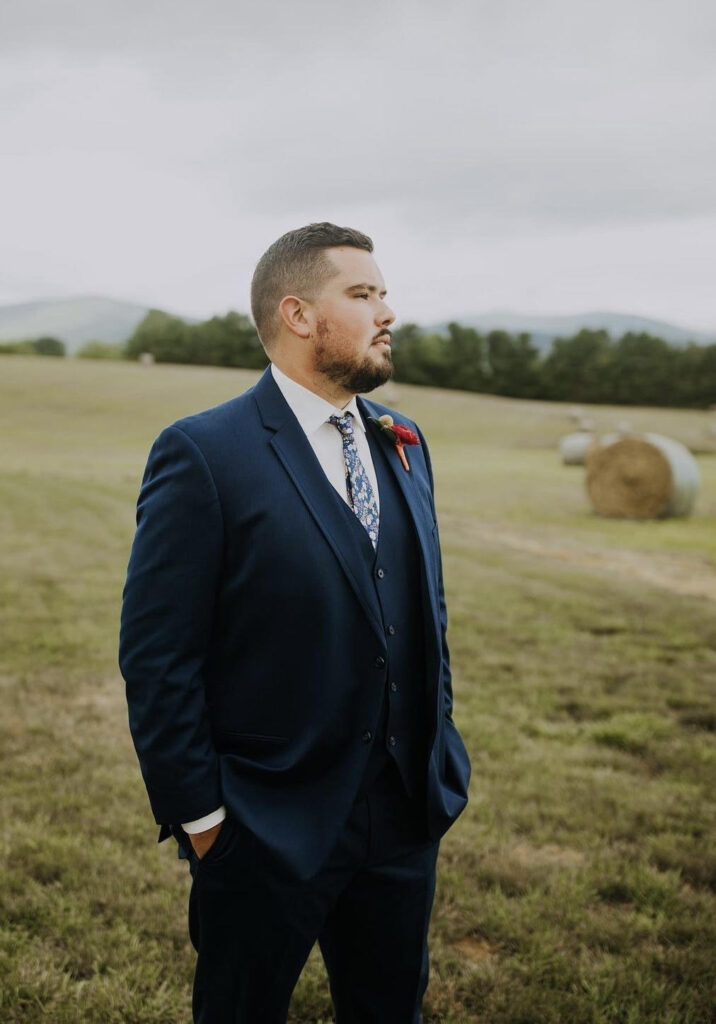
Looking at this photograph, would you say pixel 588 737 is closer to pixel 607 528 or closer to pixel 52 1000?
pixel 52 1000

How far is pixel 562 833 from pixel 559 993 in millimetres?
1227

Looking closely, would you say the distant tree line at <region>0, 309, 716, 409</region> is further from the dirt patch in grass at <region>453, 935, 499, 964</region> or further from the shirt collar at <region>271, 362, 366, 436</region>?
the shirt collar at <region>271, 362, 366, 436</region>

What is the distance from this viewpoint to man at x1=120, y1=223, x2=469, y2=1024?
218cm

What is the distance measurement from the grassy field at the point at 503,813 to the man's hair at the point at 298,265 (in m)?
2.59

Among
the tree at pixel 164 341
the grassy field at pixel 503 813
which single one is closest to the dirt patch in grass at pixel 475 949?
the grassy field at pixel 503 813

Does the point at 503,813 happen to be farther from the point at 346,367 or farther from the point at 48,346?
the point at 48,346

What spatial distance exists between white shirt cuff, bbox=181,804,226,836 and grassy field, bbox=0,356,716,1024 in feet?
4.52

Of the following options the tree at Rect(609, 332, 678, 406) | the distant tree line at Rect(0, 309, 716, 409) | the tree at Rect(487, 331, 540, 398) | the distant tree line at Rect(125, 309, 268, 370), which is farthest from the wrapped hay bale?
the tree at Rect(487, 331, 540, 398)

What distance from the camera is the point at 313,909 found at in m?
2.27

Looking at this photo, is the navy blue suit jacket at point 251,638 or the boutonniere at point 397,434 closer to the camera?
the navy blue suit jacket at point 251,638

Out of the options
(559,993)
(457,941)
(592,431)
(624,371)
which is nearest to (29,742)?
(457,941)

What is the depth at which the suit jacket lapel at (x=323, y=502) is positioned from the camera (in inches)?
88.0

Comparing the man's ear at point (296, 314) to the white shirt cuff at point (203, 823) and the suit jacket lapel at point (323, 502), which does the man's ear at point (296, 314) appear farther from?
the white shirt cuff at point (203, 823)

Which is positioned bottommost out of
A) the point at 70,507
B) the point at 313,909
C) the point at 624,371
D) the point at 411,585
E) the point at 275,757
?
the point at 70,507
